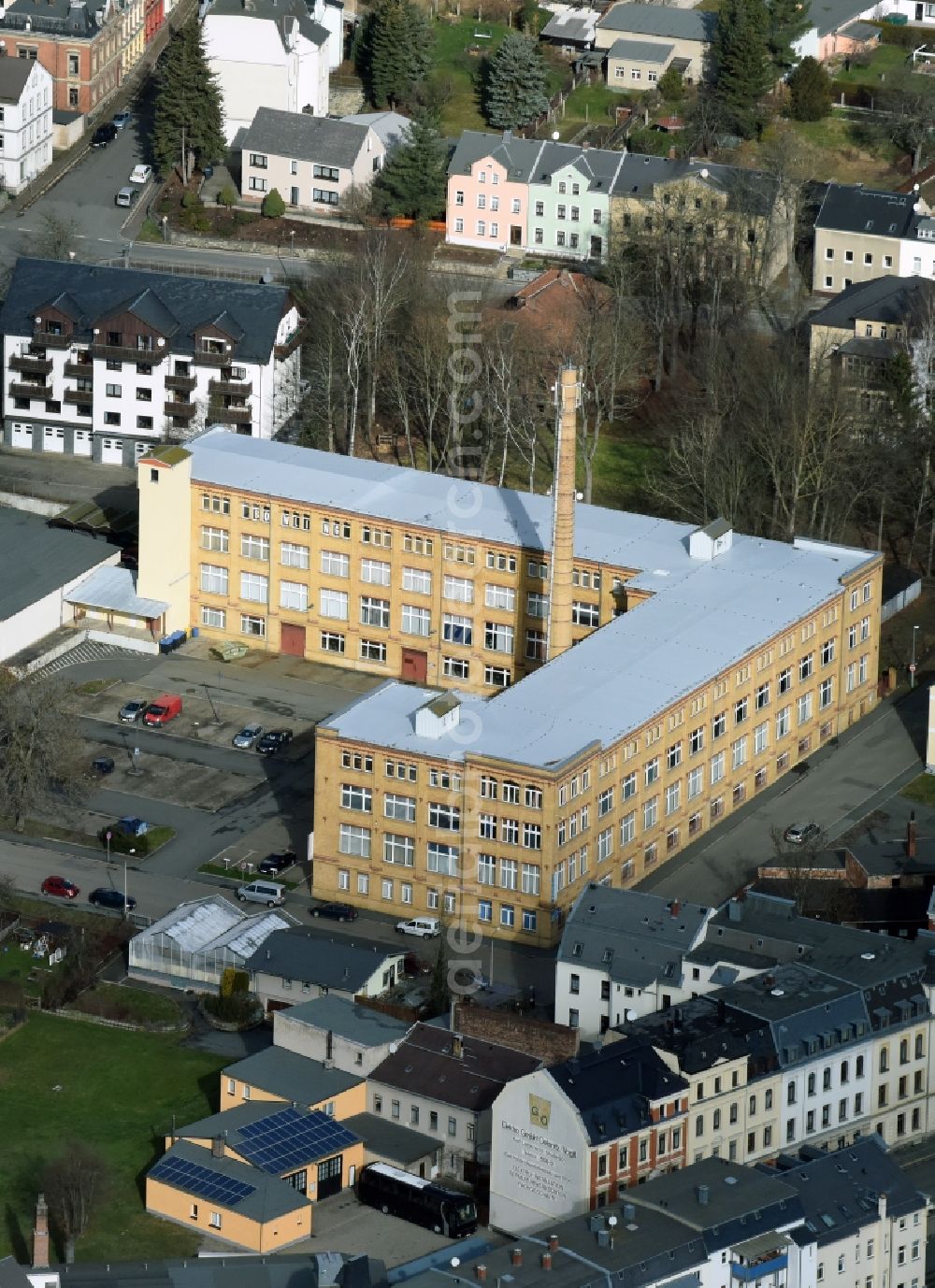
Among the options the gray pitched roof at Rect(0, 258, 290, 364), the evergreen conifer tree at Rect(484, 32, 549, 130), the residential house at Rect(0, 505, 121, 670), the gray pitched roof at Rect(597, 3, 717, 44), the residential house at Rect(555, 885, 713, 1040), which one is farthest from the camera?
the gray pitched roof at Rect(597, 3, 717, 44)

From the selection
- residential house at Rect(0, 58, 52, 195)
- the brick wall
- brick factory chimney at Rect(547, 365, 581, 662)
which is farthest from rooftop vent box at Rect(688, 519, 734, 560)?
residential house at Rect(0, 58, 52, 195)

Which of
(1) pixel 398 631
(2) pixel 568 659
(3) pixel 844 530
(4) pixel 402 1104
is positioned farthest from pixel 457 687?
(4) pixel 402 1104

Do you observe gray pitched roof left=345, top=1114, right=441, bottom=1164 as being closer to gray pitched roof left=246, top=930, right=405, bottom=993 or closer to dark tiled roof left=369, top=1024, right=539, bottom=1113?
dark tiled roof left=369, top=1024, right=539, bottom=1113

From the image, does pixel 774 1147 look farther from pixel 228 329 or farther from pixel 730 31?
pixel 730 31

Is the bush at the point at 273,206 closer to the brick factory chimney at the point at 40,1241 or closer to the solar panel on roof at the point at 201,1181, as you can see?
the solar panel on roof at the point at 201,1181

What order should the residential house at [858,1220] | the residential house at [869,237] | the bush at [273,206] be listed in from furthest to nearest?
1. the bush at [273,206]
2. the residential house at [869,237]
3. the residential house at [858,1220]

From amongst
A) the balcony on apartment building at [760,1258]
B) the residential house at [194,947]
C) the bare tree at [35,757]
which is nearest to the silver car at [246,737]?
the bare tree at [35,757]

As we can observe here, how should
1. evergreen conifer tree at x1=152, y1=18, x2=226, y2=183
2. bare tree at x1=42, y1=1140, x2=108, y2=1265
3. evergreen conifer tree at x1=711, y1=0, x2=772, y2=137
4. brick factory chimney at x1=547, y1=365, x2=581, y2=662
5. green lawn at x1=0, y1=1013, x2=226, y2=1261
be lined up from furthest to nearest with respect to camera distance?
evergreen conifer tree at x1=711, y1=0, x2=772, y2=137, evergreen conifer tree at x1=152, y1=18, x2=226, y2=183, brick factory chimney at x1=547, y1=365, x2=581, y2=662, green lawn at x1=0, y1=1013, x2=226, y2=1261, bare tree at x1=42, y1=1140, x2=108, y2=1265
